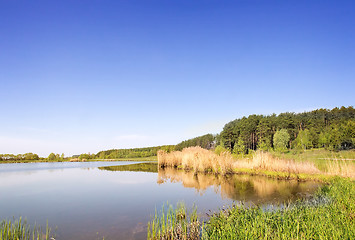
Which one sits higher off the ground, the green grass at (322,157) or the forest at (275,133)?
the forest at (275,133)

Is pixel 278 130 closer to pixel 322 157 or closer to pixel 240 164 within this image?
pixel 322 157

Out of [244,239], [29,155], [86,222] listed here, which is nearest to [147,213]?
[86,222]

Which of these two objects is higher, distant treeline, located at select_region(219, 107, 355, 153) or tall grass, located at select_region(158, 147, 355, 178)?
distant treeline, located at select_region(219, 107, 355, 153)

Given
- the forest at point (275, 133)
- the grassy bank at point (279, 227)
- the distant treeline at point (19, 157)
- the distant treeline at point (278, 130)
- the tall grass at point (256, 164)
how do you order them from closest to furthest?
1. the grassy bank at point (279, 227)
2. the tall grass at point (256, 164)
3. the forest at point (275, 133)
4. the distant treeline at point (278, 130)
5. the distant treeline at point (19, 157)

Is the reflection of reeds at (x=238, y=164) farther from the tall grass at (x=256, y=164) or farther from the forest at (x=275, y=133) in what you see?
the forest at (x=275, y=133)

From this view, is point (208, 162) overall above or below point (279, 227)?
below

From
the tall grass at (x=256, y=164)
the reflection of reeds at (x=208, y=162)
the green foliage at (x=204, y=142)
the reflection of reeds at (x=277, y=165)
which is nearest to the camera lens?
the tall grass at (x=256, y=164)

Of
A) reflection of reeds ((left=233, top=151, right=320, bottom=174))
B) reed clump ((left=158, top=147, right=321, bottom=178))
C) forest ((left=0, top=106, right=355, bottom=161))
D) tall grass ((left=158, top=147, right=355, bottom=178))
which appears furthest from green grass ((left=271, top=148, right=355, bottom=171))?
forest ((left=0, top=106, right=355, bottom=161))

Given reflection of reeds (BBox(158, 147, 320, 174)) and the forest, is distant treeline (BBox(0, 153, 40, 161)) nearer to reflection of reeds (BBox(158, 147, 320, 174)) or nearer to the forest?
the forest

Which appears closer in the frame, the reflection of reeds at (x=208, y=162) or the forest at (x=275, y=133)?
the reflection of reeds at (x=208, y=162)

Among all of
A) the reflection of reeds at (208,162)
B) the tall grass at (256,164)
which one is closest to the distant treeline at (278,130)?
the tall grass at (256,164)

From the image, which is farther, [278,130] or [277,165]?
[278,130]

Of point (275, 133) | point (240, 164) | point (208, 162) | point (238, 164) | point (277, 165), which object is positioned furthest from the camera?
point (275, 133)

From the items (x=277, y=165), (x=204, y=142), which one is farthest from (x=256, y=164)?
(x=204, y=142)
